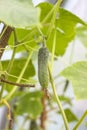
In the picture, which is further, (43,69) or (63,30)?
(63,30)

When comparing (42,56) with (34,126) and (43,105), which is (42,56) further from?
(34,126)

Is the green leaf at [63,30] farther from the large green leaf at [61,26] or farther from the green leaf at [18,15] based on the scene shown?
the green leaf at [18,15]

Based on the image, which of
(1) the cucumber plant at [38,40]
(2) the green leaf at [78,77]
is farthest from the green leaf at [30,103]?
(2) the green leaf at [78,77]

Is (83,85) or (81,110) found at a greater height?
(83,85)

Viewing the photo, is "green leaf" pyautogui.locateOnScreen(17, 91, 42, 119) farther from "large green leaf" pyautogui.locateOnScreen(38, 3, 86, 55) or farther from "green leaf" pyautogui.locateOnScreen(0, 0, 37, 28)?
"green leaf" pyautogui.locateOnScreen(0, 0, 37, 28)

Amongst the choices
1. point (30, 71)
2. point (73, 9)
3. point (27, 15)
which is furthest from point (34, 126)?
point (27, 15)

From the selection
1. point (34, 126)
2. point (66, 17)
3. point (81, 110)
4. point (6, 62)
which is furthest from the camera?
point (81, 110)

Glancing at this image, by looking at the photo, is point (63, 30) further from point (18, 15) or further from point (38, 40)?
point (18, 15)

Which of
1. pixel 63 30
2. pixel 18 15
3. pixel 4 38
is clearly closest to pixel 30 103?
pixel 63 30

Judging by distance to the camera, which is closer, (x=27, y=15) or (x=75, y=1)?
(x=27, y=15)
